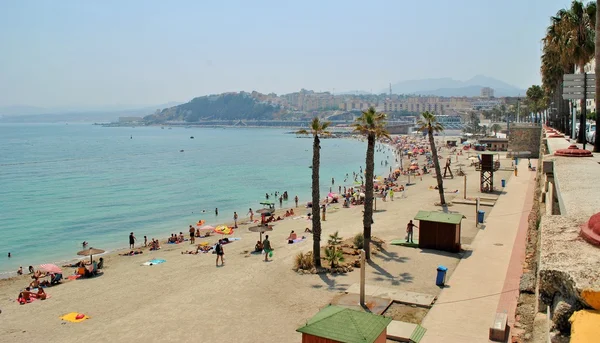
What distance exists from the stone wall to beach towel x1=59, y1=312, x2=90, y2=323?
5122cm

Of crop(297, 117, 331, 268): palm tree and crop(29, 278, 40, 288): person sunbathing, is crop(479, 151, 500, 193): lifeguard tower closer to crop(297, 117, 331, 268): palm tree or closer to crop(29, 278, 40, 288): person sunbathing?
crop(297, 117, 331, 268): palm tree

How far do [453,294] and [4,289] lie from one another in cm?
1859

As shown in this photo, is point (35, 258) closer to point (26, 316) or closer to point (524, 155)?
point (26, 316)

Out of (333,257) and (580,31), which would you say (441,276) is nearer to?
(333,257)

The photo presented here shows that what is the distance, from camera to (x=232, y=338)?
12320mm

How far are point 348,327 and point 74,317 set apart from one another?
10143 millimetres

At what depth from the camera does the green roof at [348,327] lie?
341 inches

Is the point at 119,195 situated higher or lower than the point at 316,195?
lower

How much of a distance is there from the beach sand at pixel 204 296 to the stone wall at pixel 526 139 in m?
35.7

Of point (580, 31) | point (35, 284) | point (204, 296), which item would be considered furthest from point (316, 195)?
point (580, 31)

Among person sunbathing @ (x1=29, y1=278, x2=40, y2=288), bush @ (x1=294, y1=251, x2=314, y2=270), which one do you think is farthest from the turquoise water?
bush @ (x1=294, y1=251, x2=314, y2=270)

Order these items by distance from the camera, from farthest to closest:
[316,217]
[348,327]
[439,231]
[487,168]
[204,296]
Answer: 1. [487,168]
2. [439,231]
3. [316,217]
4. [204,296]
5. [348,327]

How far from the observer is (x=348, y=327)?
8.90 meters

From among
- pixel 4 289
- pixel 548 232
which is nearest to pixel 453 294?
pixel 548 232
